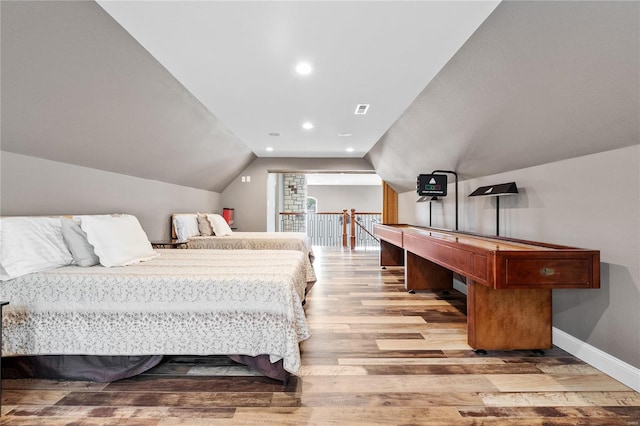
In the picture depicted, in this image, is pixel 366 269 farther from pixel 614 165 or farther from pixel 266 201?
pixel 614 165

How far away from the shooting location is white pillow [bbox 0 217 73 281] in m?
1.83

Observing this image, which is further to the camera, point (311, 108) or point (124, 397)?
point (311, 108)

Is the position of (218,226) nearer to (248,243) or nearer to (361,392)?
(248,243)

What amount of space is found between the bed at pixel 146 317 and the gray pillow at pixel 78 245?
1.10 ft

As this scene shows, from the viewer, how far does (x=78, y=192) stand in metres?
2.80

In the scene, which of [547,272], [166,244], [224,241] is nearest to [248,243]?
[224,241]

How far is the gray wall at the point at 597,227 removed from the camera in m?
1.79

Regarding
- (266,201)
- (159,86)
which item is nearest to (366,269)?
(266,201)

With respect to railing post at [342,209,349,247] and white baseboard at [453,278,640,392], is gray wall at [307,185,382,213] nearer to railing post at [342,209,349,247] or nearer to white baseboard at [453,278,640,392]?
railing post at [342,209,349,247]

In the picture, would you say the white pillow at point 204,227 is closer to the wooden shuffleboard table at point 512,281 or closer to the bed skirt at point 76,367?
the bed skirt at point 76,367

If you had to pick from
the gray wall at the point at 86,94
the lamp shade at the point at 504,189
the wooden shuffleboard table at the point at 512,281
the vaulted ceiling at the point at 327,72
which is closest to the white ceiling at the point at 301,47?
the vaulted ceiling at the point at 327,72

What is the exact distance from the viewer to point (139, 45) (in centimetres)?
223

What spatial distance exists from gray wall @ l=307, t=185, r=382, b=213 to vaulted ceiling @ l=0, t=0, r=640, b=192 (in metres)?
9.45

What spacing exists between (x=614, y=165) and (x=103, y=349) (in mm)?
3327
